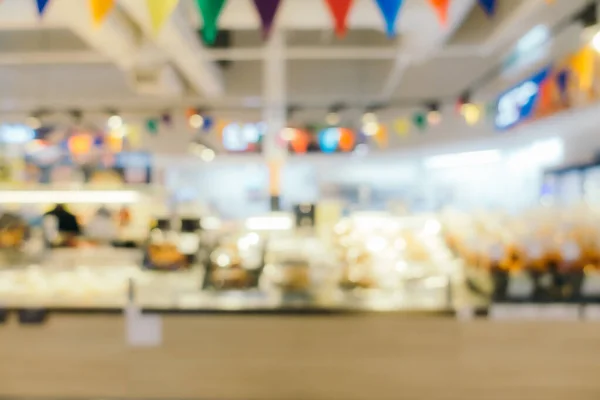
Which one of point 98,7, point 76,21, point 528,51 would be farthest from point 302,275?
point 528,51

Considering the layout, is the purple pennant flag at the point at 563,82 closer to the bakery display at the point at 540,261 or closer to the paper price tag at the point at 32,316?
the bakery display at the point at 540,261

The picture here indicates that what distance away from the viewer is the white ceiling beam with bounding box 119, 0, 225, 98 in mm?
3572

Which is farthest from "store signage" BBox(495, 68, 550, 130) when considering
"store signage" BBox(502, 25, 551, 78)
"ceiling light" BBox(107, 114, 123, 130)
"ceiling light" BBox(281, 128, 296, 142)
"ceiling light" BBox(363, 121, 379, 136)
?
"ceiling light" BBox(107, 114, 123, 130)

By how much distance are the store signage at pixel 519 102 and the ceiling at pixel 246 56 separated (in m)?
0.40

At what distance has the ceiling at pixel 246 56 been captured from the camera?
4.11 m

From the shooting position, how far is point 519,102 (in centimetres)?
662

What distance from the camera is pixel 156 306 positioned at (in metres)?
2.30

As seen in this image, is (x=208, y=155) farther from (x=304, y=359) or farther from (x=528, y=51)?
(x=304, y=359)

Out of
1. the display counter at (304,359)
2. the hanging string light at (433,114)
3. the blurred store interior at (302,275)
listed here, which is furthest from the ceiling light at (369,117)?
the display counter at (304,359)

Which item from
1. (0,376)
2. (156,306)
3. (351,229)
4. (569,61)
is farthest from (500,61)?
(0,376)

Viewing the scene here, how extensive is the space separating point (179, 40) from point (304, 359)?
3.05 m

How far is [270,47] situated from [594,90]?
3.16 metres

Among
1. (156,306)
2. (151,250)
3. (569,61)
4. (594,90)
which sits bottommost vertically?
(156,306)

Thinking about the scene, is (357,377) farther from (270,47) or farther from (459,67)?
(459,67)
